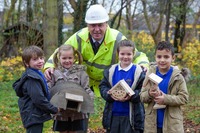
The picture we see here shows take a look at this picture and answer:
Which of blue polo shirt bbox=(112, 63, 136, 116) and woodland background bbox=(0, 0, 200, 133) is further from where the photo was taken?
woodland background bbox=(0, 0, 200, 133)

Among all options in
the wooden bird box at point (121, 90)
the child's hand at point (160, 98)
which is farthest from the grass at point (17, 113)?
the child's hand at point (160, 98)

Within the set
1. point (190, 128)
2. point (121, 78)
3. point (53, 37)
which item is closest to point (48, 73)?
point (121, 78)

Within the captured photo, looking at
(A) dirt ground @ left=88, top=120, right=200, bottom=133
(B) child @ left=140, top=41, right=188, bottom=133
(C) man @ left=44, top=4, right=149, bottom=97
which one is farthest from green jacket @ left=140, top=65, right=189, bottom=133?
(A) dirt ground @ left=88, top=120, right=200, bottom=133

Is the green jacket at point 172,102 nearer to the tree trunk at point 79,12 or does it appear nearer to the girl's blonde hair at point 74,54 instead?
the girl's blonde hair at point 74,54

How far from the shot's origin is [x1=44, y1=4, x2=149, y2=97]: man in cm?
532

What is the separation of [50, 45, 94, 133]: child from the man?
202mm

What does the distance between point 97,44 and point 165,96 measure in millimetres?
1389

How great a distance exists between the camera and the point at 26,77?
4758 millimetres

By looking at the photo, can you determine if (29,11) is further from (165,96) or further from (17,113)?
(165,96)

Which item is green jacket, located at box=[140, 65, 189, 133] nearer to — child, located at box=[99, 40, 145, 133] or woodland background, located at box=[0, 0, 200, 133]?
child, located at box=[99, 40, 145, 133]

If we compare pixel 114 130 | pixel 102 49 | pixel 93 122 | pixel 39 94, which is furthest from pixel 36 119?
pixel 93 122

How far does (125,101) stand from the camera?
4875 mm

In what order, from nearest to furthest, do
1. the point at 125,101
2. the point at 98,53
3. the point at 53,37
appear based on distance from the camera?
the point at 125,101 < the point at 98,53 < the point at 53,37

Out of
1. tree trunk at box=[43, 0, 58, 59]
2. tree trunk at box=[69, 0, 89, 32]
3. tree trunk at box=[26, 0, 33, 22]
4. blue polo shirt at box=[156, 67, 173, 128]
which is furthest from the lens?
tree trunk at box=[26, 0, 33, 22]
